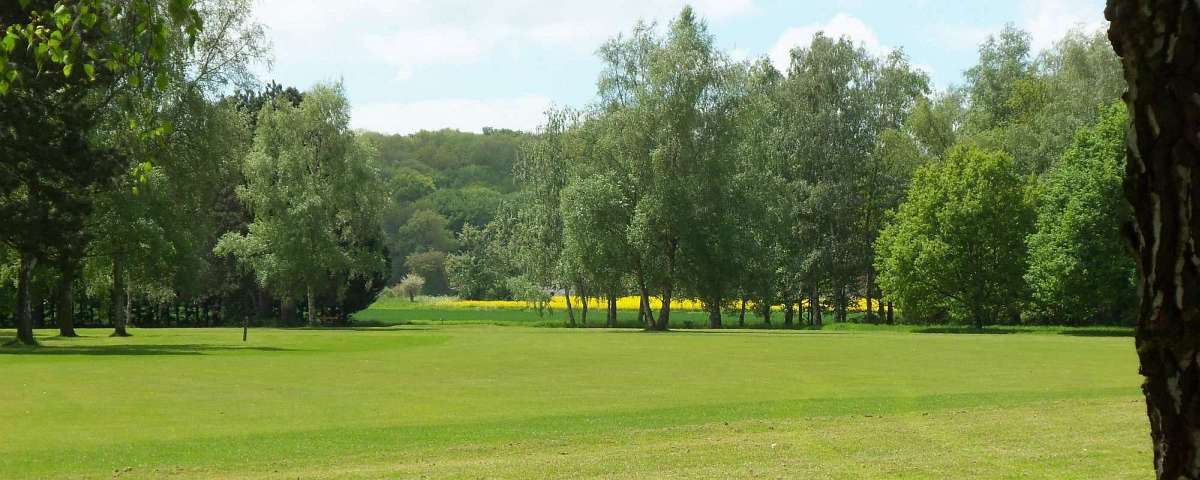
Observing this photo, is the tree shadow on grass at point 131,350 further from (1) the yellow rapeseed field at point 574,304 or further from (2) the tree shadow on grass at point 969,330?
(1) the yellow rapeseed field at point 574,304

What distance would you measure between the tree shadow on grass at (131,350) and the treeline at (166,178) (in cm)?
272

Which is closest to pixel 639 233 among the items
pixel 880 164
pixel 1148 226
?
pixel 880 164

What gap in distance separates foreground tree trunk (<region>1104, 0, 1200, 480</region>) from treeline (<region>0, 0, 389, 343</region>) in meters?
4.04

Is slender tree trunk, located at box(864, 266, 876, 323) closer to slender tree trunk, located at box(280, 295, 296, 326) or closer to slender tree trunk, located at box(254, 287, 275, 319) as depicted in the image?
slender tree trunk, located at box(280, 295, 296, 326)

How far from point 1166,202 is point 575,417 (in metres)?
16.8

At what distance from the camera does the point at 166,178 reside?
5544 centimetres

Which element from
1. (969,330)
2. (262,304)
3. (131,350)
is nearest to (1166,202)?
(131,350)

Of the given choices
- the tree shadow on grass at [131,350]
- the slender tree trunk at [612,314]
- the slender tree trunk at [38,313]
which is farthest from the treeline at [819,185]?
the slender tree trunk at [38,313]

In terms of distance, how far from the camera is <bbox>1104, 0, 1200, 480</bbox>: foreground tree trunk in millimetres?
3838

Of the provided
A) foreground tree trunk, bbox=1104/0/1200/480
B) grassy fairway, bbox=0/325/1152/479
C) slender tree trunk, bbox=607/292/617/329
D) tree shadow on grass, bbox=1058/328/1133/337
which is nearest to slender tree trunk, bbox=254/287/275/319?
slender tree trunk, bbox=607/292/617/329

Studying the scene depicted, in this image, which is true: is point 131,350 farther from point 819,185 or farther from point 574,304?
point 574,304

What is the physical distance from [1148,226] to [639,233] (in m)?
65.3

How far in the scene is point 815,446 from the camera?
15.4 meters

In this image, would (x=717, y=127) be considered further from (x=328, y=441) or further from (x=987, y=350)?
(x=328, y=441)
